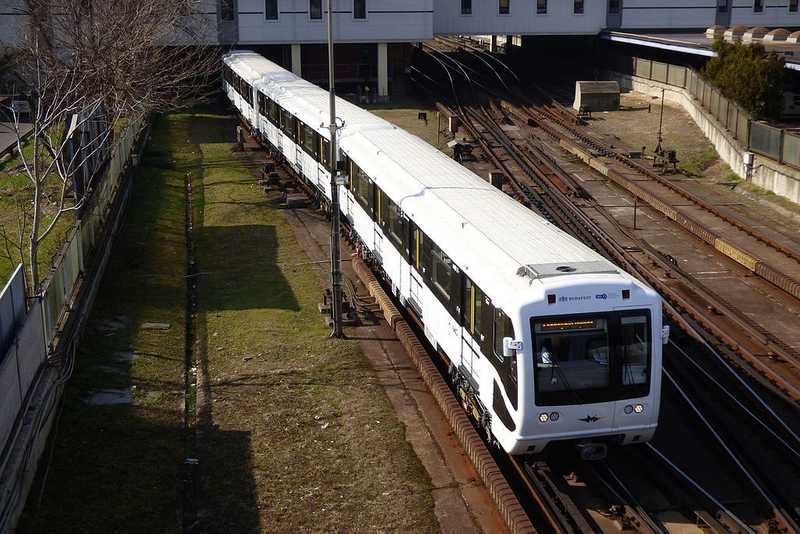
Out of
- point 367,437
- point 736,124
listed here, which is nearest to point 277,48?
point 736,124

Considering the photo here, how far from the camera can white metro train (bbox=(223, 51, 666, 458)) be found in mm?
10992

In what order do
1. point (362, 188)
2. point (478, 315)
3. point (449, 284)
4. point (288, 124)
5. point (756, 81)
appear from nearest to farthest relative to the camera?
point (478, 315)
point (449, 284)
point (362, 188)
point (288, 124)
point (756, 81)

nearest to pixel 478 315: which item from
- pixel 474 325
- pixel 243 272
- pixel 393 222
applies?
pixel 474 325

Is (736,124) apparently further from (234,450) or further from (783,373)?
(234,450)

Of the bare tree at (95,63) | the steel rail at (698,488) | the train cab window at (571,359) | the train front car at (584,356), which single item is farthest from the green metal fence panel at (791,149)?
the train cab window at (571,359)

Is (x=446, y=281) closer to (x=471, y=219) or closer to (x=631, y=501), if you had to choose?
(x=471, y=219)

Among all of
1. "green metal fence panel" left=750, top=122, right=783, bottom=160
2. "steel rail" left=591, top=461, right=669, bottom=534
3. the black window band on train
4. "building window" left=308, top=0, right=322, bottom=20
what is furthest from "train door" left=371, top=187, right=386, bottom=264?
"building window" left=308, top=0, right=322, bottom=20

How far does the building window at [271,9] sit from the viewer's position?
51875mm

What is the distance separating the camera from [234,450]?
1313cm

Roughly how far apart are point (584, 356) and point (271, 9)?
44.7m

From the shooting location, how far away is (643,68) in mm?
47844

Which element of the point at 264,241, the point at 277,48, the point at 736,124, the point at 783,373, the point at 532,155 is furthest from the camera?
the point at 277,48

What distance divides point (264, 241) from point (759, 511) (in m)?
16.1

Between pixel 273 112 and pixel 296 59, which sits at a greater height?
pixel 296 59
